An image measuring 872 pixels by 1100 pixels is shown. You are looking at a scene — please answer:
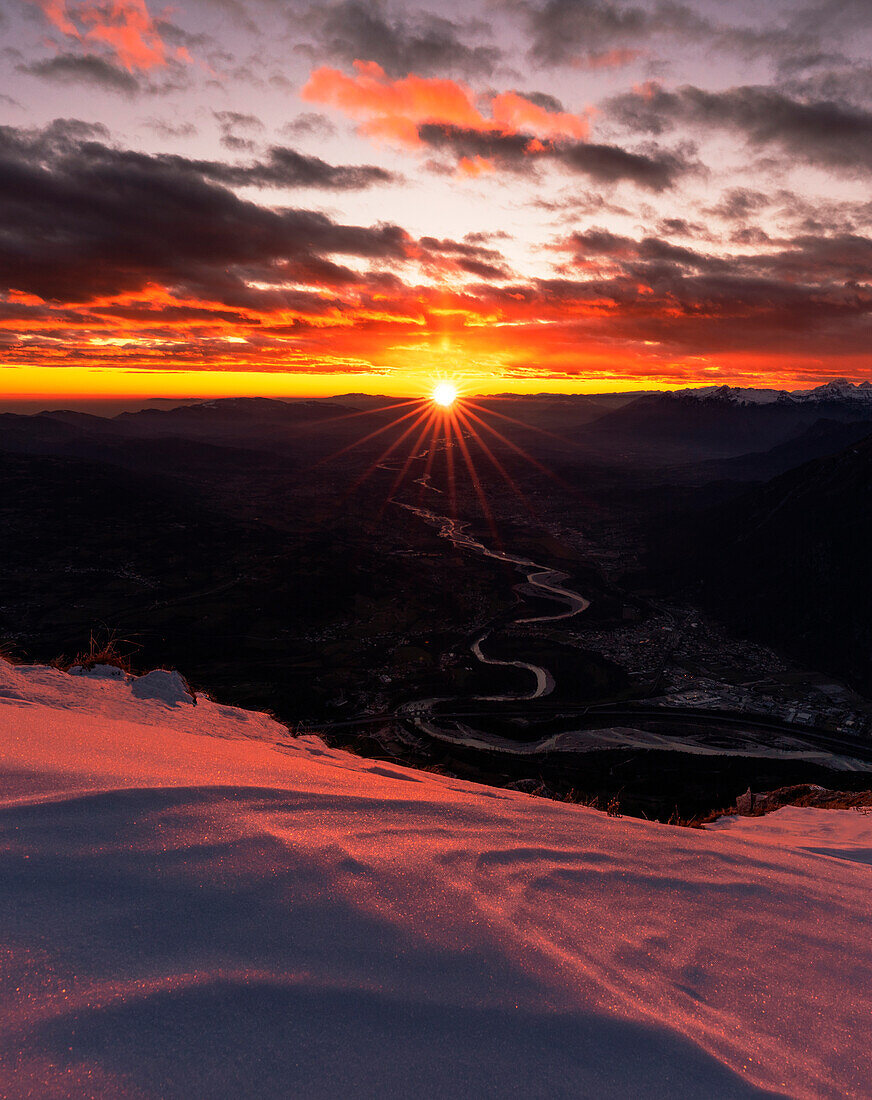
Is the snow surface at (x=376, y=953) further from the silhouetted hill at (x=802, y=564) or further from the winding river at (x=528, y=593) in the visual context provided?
the silhouetted hill at (x=802, y=564)

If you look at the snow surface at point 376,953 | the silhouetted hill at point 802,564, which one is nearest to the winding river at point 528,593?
the silhouetted hill at point 802,564

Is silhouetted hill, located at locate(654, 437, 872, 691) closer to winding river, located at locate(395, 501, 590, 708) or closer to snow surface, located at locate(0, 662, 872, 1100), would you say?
winding river, located at locate(395, 501, 590, 708)

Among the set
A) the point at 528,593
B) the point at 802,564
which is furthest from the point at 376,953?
the point at 802,564

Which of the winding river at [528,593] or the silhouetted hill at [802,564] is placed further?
the silhouetted hill at [802,564]

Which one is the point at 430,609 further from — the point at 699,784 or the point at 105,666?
the point at 105,666

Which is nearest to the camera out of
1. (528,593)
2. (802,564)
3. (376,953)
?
(376,953)

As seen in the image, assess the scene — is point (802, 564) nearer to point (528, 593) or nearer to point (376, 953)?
point (528, 593)

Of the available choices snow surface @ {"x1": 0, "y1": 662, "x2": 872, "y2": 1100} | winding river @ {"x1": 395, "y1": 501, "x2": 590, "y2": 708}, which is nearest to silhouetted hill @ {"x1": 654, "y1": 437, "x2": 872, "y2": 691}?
winding river @ {"x1": 395, "y1": 501, "x2": 590, "y2": 708}

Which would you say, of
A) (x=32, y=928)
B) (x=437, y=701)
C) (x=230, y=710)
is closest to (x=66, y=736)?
(x=32, y=928)

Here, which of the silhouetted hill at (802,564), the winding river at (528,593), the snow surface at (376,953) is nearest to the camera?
the snow surface at (376,953)
